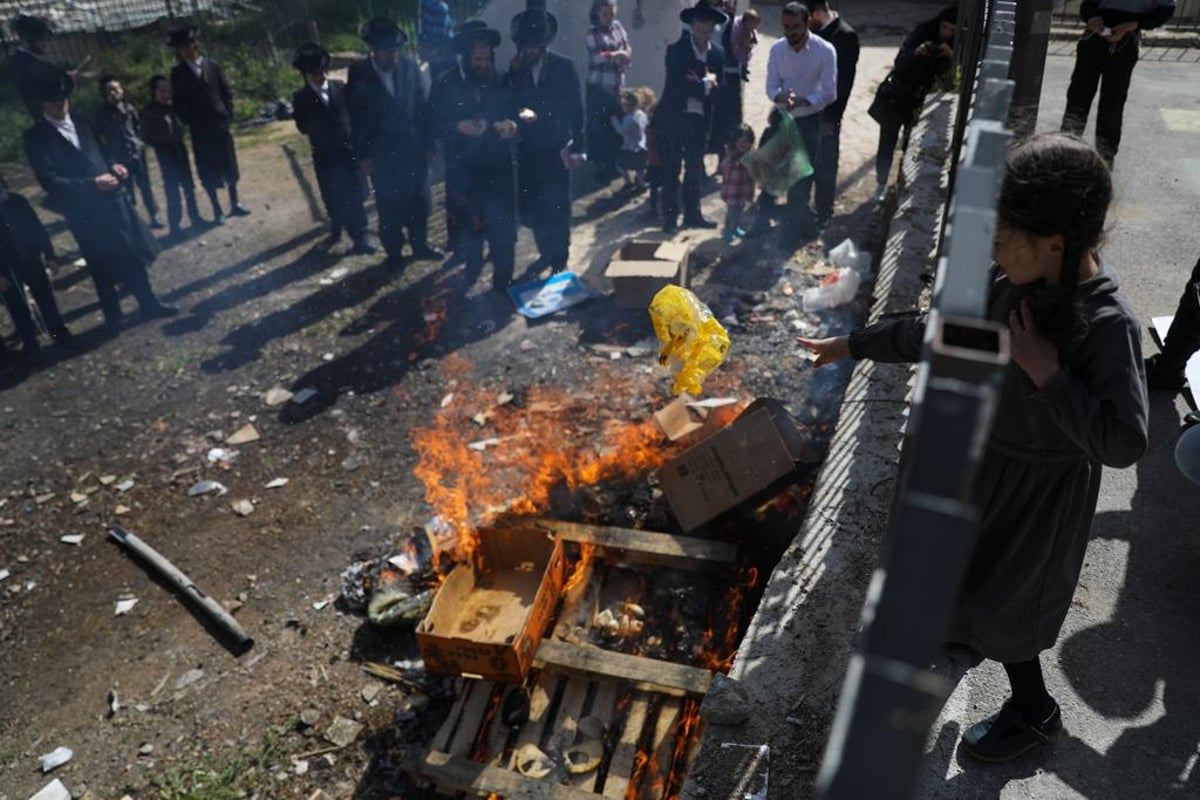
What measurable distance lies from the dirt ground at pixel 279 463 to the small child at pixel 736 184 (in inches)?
11.8

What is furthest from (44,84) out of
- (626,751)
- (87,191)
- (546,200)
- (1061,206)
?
(1061,206)

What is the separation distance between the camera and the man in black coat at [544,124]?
752 centimetres

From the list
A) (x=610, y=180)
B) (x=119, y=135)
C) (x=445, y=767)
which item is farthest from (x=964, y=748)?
(x=119, y=135)

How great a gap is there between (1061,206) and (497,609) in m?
3.53

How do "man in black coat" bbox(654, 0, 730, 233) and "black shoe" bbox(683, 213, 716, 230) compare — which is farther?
"black shoe" bbox(683, 213, 716, 230)

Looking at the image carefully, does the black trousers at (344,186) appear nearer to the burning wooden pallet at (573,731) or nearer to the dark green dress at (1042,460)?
the burning wooden pallet at (573,731)

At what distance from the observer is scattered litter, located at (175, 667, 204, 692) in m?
4.47

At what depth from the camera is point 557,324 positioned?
7.33 meters

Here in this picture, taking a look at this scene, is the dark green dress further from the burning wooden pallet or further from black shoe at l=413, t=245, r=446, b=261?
black shoe at l=413, t=245, r=446, b=261

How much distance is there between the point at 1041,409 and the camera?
7.25 ft

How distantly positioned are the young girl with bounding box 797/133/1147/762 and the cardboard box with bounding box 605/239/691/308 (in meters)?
4.34

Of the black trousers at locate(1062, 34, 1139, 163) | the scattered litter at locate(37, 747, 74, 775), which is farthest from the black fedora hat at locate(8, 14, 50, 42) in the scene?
the black trousers at locate(1062, 34, 1139, 163)

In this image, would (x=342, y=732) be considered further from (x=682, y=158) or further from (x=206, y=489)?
(x=682, y=158)

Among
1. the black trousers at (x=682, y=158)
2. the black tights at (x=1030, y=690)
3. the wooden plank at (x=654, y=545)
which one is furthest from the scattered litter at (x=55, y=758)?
the black trousers at (x=682, y=158)
